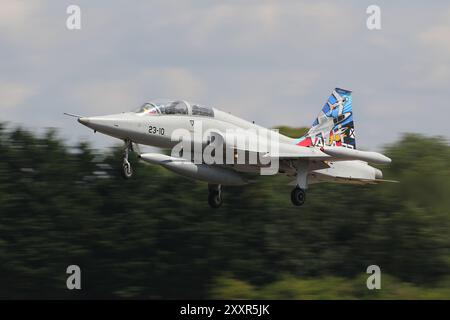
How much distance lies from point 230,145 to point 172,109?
1.94 meters

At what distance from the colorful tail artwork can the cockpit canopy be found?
11.3 ft

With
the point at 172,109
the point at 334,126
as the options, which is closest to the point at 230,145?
the point at 172,109

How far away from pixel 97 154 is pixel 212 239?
7.73 m

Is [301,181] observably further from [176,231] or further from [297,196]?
[176,231]

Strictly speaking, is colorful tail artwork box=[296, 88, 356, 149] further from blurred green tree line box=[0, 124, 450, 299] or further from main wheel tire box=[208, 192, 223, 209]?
blurred green tree line box=[0, 124, 450, 299]

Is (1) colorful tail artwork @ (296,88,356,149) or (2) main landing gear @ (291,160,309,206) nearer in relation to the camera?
(2) main landing gear @ (291,160,309,206)

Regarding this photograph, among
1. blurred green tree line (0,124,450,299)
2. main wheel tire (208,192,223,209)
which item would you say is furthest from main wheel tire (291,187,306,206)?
blurred green tree line (0,124,450,299)

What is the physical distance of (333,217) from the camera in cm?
5116

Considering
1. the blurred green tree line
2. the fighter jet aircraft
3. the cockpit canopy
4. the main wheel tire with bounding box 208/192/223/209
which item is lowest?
the blurred green tree line

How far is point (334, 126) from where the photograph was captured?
95.5ft

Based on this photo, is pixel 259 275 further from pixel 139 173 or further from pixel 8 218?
pixel 8 218

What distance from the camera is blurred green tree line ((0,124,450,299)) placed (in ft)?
162
